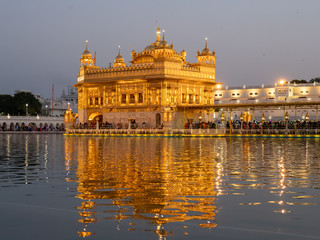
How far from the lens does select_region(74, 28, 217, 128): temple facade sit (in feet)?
208

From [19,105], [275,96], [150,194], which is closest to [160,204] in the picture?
[150,194]

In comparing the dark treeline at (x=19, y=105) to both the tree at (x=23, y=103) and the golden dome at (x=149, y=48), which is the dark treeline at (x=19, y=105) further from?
the golden dome at (x=149, y=48)

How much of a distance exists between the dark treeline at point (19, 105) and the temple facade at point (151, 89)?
147ft

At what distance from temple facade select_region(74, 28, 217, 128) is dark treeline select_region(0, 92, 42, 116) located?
147 feet

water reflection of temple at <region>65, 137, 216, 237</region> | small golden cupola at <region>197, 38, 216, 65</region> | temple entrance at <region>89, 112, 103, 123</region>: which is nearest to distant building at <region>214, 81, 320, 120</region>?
small golden cupola at <region>197, 38, 216, 65</region>

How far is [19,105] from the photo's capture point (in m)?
114

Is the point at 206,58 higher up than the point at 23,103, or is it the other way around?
the point at 206,58

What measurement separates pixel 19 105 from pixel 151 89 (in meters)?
58.2

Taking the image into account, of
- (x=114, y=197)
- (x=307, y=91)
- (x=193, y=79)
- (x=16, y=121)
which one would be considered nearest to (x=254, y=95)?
(x=307, y=91)

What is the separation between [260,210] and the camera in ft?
27.1

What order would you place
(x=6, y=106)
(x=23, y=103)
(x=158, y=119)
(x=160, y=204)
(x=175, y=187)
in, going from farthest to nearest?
1. (x=6, y=106)
2. (x=23, y=103)
3. (x=158, y=119)
4. (x=175, y=187)
5. (x=160, y=204)

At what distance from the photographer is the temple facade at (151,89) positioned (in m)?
63.5

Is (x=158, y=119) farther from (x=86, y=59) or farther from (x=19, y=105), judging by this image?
(x=19, y=105)

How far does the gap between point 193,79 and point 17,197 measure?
57.5m
